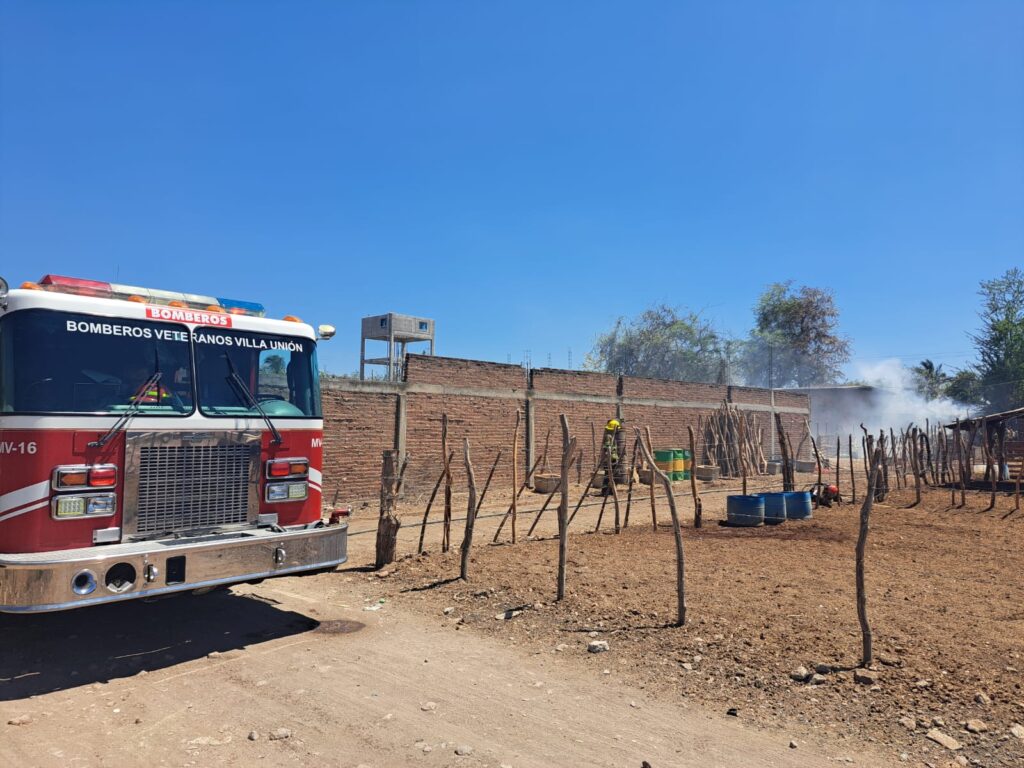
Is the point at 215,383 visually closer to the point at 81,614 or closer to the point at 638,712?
the point at 81,614

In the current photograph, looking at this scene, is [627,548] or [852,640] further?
[627,548]

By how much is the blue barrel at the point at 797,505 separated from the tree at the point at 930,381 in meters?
43.4

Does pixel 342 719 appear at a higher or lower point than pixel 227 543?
lower

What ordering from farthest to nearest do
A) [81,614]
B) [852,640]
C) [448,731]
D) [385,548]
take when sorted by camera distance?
[385,548] → [81,614] → [852,640] → [448,731]

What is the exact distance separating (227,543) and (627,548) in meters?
6.63

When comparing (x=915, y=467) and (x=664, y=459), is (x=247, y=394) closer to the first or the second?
(x=664, y=459)

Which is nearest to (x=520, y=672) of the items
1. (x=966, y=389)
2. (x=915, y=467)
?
A: (x=915, y=467)

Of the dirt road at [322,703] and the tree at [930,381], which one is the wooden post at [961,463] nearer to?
the dirt road at [322,703]

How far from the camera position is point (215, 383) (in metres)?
5.91

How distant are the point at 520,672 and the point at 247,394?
10.8 ft

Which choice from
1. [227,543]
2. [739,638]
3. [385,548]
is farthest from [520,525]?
[227,543]

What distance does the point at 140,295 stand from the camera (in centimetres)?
594

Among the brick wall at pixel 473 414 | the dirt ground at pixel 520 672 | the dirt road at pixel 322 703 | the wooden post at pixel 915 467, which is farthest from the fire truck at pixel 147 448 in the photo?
the wooden post at pixel 915 467

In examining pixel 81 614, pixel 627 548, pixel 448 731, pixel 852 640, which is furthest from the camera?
pixel 627 548
